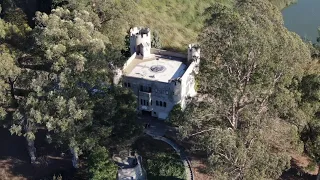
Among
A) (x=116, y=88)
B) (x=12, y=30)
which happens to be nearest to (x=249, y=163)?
(x=116, y=88)

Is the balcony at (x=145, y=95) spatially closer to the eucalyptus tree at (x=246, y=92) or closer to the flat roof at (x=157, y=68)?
the flat roof at (x=157, y=68)

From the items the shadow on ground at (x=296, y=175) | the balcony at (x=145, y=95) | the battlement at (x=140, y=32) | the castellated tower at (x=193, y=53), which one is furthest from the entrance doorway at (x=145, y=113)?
the shadow on ground at (x=296, y=175)

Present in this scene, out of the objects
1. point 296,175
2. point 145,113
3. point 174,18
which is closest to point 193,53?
point 145,113

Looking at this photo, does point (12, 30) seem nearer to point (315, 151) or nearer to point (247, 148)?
point (247, 148)

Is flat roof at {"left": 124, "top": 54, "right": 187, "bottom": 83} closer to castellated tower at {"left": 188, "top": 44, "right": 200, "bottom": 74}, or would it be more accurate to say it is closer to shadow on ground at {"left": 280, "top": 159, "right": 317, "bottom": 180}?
castellated tower at {"left": 188, "top": 44, "right": 200, "bottom": 74}

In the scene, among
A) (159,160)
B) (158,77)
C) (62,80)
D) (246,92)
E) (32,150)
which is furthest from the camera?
(158,77)

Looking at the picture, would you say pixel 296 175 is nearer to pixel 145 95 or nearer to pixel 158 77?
pixel 158 77

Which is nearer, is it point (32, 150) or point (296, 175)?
point (32, 150)
